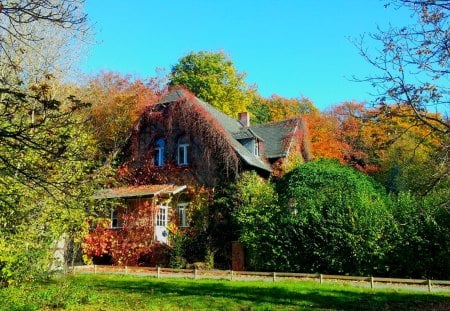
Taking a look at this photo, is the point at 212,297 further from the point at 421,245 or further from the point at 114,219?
the point at 114,219

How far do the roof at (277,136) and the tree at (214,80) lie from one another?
13928mm

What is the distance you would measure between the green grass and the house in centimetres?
1038

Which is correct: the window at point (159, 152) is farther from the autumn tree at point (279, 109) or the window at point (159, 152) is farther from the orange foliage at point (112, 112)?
the autumn tree at point (279, 109)

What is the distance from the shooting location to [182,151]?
28281mm

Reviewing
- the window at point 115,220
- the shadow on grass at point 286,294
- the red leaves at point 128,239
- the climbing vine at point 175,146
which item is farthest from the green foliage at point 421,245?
the window at point 115,220

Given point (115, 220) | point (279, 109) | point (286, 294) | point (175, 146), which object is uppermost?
point (279, 109)

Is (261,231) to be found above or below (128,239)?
above

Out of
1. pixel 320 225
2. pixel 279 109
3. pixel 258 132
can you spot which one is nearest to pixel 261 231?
pixel 320 225

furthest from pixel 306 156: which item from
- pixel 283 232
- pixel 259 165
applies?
pixel 283 232

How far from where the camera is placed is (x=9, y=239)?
12.7 metres

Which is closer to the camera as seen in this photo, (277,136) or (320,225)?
(320,225)

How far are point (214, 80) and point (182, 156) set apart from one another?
69.7 feet

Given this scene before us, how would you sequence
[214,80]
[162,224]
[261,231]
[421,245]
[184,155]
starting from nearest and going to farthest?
1. [421,245]
2. [261,231]
3. [162,224]
4. [184,155]
5. [214,80]

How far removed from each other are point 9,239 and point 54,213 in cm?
164
